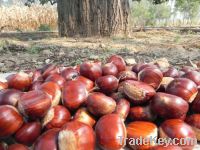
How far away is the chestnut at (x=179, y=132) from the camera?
1362 millimetres

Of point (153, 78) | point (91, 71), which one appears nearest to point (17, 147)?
point (91, 71)

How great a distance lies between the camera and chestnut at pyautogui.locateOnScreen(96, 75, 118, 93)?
5.16ft

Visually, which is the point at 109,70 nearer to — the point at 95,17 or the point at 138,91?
the point at 138,91

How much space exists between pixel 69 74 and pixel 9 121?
1.67ft

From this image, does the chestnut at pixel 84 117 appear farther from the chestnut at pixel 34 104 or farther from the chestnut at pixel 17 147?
the chestnut at pixel 17 147

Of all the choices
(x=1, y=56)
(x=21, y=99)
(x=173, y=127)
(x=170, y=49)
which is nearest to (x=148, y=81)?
(x=173, y=127)

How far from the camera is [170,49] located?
20.0 ft

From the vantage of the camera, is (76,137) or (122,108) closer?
(76,137)

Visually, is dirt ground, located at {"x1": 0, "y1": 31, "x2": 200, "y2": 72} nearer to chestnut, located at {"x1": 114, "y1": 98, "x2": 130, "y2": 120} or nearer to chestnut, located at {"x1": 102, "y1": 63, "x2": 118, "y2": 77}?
chestnut, located at {"x1": 102, "y1": 63, "x2": 118, "y2": 77}

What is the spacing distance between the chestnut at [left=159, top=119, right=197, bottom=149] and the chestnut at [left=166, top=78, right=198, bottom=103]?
0.13 metres

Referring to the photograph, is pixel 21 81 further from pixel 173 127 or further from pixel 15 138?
pixel 173 127

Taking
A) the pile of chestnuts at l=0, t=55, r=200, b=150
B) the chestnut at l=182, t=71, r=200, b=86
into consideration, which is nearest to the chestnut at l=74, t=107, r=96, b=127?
the pile of chestnuts at l=0, t=55, r=200, b=150

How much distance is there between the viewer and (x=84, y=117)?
4.70 ft

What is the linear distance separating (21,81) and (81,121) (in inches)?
17.5
